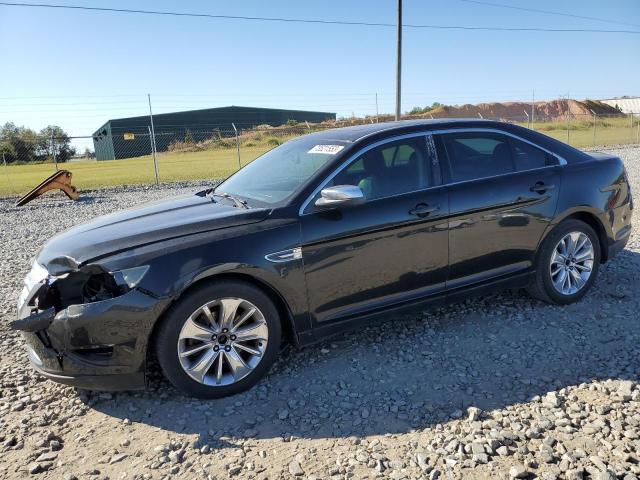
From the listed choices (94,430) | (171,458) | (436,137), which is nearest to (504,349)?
(436,137)

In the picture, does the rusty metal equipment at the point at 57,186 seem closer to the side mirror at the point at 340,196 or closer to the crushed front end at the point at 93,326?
the crushed front end at the point at 93,326

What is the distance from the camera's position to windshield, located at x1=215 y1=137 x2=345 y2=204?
12.1 ft

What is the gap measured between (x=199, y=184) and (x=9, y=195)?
5534 mm

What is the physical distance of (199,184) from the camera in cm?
1638

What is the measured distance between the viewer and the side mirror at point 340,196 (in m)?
3.31

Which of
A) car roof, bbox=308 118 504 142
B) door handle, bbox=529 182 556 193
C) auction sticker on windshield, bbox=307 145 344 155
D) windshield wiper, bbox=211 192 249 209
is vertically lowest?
door handle, bbox=529 182 556 193

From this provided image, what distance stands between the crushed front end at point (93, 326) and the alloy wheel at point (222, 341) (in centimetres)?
25

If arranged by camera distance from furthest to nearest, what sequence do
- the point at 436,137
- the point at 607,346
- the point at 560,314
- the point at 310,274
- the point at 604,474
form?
the point at 560,314
the point at 436,137
the point at 607,346
the point at 310,274
the point at 604,474

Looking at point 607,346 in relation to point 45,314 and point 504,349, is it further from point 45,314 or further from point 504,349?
point 45,314

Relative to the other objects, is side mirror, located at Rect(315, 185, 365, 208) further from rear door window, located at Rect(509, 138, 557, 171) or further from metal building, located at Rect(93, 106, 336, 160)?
metal building, located at Rect(93, 106, 336, 160)

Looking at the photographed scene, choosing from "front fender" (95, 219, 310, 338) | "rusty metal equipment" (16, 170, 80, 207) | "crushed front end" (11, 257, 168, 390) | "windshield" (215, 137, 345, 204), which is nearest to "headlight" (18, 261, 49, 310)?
"crushed front end" (11, 257, 168, 390)

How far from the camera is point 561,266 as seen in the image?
14.3ft

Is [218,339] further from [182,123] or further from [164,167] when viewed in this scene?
[182,123]

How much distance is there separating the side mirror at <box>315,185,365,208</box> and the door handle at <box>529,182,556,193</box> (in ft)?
5.41
